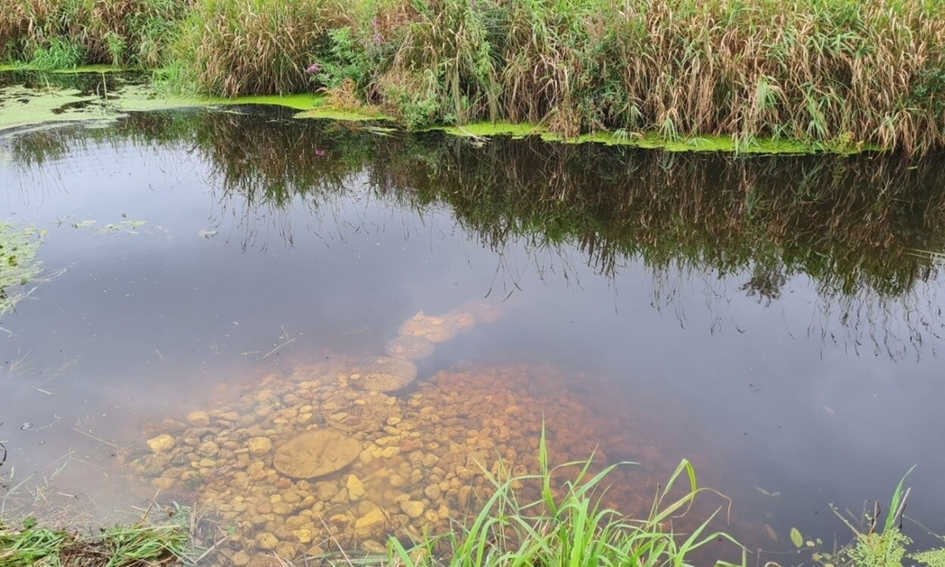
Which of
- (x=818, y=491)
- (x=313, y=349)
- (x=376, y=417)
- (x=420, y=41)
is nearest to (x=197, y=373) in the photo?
(x=313, y=349)

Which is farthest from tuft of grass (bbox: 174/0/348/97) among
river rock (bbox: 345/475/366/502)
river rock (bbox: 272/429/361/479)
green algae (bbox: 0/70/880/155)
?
river rock (bbox: 345/475/366/502)

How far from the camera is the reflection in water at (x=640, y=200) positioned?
4.41 meters

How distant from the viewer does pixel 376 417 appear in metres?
3.19

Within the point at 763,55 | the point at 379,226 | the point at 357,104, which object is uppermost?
the point at 763,55

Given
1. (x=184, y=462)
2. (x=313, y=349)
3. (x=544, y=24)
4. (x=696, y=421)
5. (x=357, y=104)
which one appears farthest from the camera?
(x=357, y=104)

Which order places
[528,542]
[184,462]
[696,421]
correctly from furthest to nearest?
[696,421] < [184,462] < [528,542]

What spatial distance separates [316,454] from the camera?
294cm

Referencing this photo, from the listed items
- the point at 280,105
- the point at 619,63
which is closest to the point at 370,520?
the point at 619,63

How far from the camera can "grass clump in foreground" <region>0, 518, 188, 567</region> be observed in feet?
7.20

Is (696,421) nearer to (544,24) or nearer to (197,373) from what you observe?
(197,373)

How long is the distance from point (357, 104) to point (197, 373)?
5.03 metres

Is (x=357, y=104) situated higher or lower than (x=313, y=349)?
higher

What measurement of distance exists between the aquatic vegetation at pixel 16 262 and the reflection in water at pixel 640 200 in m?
1.26

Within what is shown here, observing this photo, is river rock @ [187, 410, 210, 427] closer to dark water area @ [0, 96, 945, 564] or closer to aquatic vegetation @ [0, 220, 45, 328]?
dark water area @ [0, 96, 945, 564]
